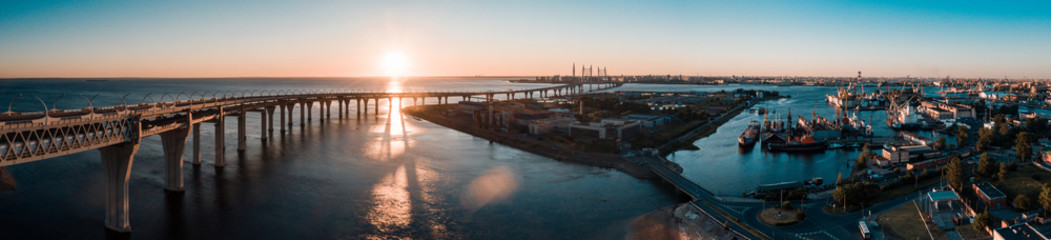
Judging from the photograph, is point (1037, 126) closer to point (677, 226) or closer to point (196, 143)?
point (677, 226)

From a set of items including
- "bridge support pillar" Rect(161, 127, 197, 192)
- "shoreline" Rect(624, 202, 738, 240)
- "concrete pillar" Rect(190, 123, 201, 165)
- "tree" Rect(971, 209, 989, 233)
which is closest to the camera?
"tree" Rect(971, 209, 989, 233)

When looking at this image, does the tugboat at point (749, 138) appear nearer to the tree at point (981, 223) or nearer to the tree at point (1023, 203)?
the tree at point (1023, 203)

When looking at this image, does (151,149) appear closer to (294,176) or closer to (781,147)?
(294,176)

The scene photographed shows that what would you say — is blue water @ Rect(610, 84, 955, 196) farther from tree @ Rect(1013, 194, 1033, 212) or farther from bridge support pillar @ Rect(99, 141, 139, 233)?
bridge support pillar @ Rect(99, 141, 139, 233)

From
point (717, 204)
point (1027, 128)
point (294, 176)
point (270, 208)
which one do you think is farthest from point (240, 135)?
point (1027, 128)

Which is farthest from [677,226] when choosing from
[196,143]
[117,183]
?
[196,143]

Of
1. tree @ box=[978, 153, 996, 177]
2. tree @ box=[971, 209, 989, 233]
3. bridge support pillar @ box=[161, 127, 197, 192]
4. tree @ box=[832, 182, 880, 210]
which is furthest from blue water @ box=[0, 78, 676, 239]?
tree @ box=[978, 153, 996, 177]
